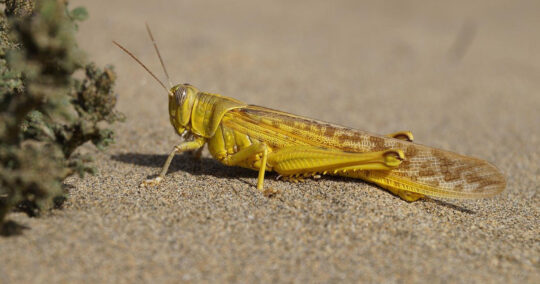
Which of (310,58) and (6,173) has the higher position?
(310,58)

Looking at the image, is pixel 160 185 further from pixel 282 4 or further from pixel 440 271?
pixel 282 4

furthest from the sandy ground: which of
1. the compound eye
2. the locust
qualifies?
the compound eye

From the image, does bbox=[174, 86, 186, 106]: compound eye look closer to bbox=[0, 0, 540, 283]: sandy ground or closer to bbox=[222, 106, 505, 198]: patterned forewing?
bbox=[222, 106, 505, 198]: patterned forewing

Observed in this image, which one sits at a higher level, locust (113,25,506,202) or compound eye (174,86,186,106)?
compound eye (174,86,186,106)

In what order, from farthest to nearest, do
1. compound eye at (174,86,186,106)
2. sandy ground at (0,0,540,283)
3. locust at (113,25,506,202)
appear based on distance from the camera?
compound eye at (174,86,186,106), locust at (113,25,506,202), sandy ground at (0,0,540,283)

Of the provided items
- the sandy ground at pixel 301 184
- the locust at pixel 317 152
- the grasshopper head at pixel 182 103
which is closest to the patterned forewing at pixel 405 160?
the locust at pixel 317 152

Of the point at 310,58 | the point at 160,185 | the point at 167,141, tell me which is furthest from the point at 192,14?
the point at 160,185

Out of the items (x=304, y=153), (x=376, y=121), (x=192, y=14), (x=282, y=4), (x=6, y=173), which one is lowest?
(x=6, y=173)
